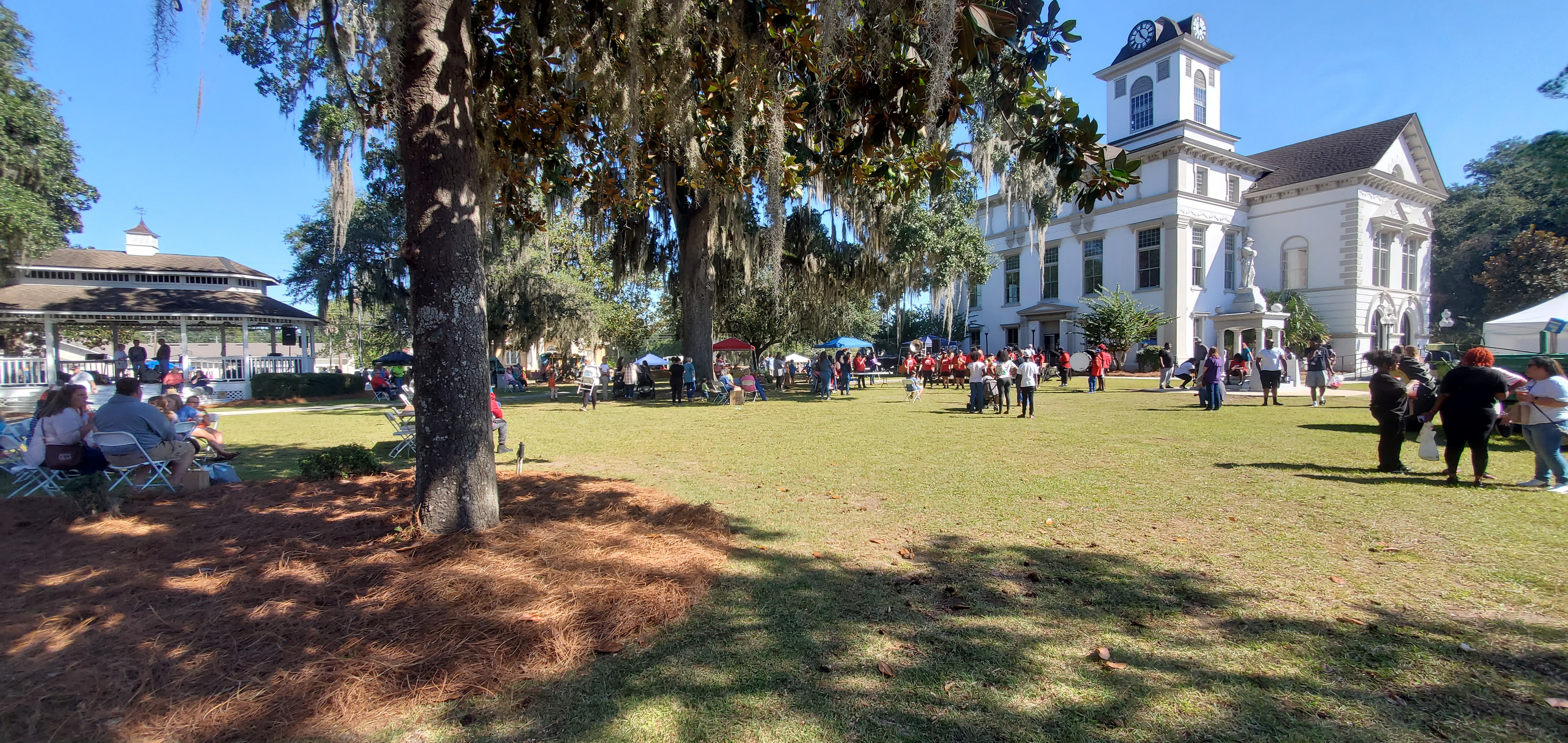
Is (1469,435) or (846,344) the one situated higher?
(846,344)

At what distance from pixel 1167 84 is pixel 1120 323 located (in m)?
13.3

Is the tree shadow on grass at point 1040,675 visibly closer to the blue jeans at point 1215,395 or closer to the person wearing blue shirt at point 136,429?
the person wearing blue shirt at point 136,429

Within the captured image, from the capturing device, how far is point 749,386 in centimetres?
A: 1934

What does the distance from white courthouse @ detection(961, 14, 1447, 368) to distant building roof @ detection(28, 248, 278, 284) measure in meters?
34.5

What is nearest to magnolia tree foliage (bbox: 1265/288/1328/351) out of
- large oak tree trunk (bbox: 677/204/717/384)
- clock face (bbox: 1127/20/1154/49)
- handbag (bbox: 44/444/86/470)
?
clock face (bbox: 1127/20/1154/49)

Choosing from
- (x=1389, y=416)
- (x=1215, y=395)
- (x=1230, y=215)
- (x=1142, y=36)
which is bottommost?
(x=1215, y=395)

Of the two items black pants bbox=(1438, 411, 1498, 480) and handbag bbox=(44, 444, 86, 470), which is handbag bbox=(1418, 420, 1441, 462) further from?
handbag bbox=(44, 444, 86, 470)

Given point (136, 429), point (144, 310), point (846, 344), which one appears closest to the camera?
point (136, 429)

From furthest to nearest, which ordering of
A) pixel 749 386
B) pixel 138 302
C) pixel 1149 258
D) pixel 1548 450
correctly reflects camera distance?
pixel 1149 258 < pixel 138 302 < pixel 749 386 < pixel 1548 450

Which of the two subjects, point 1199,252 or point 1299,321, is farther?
point 1199,252

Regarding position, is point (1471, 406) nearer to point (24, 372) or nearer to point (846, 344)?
point (846, 344)

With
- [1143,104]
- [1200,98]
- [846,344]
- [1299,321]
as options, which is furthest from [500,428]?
[1200,98]

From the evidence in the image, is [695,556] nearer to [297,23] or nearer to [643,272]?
[297,23]

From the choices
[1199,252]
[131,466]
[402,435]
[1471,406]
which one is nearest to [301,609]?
[131,466]
